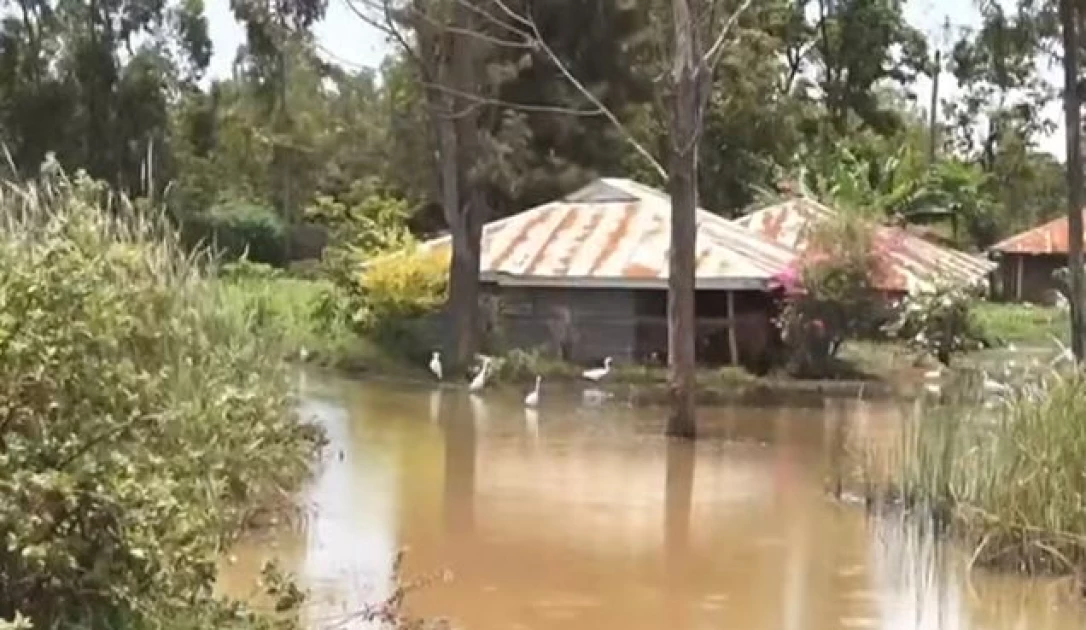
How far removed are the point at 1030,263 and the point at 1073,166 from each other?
21143 mm

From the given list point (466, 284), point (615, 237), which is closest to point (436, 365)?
point (466, 284)

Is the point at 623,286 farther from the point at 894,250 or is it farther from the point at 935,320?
the point at 935,320

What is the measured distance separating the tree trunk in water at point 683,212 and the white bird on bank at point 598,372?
4660 mm

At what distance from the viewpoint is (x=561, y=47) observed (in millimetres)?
32094

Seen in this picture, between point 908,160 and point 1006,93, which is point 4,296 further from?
point 1006,93

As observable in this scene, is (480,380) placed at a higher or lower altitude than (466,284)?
lower

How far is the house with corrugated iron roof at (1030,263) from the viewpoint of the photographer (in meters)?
42.2

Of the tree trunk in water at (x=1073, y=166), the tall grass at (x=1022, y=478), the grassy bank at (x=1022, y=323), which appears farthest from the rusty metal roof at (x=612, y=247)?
the tall grass at (x=1022, y=478)

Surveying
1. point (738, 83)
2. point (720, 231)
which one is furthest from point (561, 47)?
point (720, 231)

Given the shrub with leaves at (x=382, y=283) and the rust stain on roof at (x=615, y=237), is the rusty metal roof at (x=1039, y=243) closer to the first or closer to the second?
the rust stain on roof at (x=615, y=237)

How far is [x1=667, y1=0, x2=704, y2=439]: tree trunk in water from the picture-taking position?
715 inches

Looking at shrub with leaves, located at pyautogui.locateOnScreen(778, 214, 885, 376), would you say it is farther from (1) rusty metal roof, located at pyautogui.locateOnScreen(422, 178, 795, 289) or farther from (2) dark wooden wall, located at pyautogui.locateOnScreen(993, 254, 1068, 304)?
(2) dark wooden wall, located at pyautogui.locateOnScreen(993, 254, 1068, 304)

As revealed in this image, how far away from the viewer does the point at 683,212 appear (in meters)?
18.6

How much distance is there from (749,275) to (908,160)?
13.1 meters
